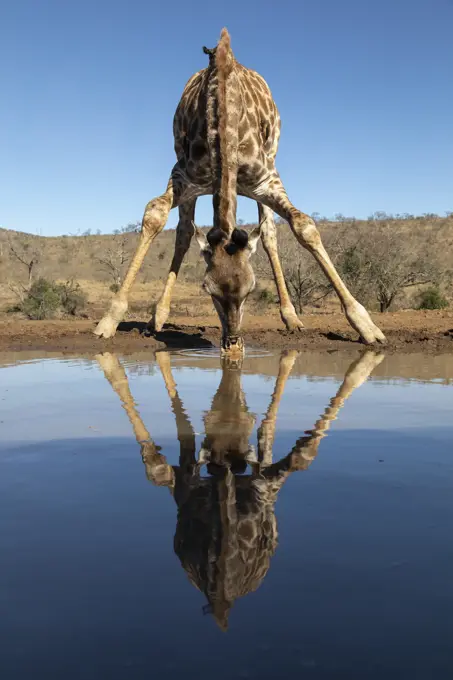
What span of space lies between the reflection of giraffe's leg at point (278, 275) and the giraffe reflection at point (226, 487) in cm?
582

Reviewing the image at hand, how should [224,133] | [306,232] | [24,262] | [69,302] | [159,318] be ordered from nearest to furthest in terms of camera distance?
1. [224,133]
2. [306,232]
3. [159,318]
4. [69,302]
5. [24,262]

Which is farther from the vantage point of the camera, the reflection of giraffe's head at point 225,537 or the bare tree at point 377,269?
the bare tree at point 377,269

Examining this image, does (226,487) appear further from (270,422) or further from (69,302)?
(69,302)

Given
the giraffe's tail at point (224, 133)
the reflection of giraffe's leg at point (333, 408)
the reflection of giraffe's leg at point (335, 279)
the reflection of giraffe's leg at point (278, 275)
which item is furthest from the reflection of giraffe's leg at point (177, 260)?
the reflection of giraffe's leg at point (333, 408)

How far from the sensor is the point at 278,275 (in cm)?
1203

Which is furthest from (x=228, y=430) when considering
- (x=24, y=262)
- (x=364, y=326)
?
(x=24, y=262)

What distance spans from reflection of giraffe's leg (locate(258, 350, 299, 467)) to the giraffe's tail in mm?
1766

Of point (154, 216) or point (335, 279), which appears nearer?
point (335, 279)

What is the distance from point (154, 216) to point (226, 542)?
8.23 m

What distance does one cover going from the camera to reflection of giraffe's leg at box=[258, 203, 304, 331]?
37.8ft

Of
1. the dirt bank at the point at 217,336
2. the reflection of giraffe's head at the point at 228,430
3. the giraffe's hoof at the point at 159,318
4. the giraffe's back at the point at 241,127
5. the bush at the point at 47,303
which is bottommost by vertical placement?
the reflection of giraffe's head at the point at 228,430

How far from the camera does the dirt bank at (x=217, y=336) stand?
9742mm

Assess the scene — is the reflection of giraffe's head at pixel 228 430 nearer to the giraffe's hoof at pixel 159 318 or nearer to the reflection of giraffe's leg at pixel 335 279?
the reflection of giraffe's leg at pixel 335 279

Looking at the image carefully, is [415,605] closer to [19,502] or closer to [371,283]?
[19,502]
